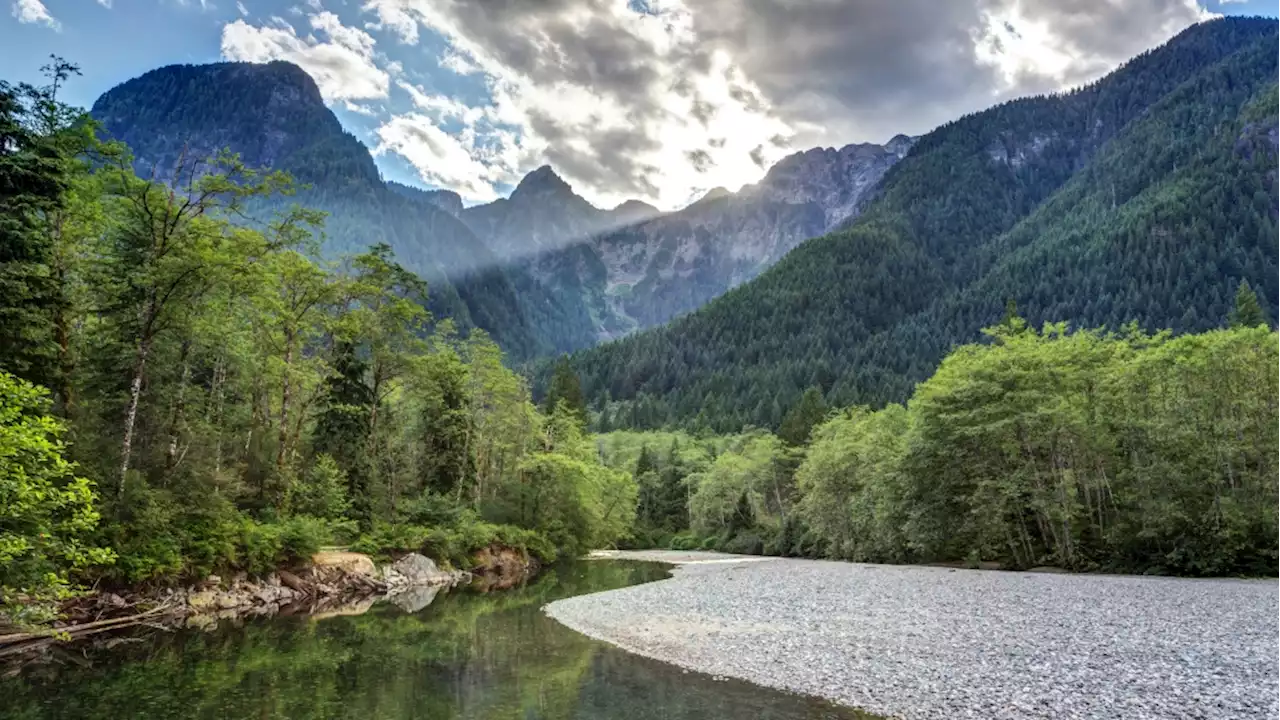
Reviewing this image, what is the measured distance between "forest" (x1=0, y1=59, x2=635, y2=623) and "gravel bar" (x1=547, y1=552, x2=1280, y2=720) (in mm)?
13162

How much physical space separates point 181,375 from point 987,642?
30245 millimetres

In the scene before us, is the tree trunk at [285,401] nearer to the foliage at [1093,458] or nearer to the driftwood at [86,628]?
the driftwood at [86,628]

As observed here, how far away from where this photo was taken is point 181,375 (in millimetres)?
28047

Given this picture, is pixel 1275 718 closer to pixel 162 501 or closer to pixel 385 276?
pixel 162 501

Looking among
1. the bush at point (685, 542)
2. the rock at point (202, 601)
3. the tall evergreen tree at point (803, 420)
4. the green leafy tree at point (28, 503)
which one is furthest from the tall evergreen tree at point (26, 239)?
the tall evergreen tree at point (803, 420)

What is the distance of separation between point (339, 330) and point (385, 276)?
15.0ft

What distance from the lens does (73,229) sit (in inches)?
926

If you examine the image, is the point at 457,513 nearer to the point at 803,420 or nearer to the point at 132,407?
the point at 132,407

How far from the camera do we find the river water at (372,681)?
459 inches

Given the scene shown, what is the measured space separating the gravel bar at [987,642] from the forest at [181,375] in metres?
13.2

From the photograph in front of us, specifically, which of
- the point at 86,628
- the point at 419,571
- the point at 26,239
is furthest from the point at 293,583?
the point at 26,239

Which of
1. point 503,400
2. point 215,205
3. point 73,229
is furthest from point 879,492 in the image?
point 73,229

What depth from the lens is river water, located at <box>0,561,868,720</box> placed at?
1166cm

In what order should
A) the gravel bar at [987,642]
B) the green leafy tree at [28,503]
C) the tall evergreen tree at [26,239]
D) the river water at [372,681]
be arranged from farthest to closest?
the tall evergreen tree at [26,239]
the river water at [372,681]
the green leafy tree at [28,503]
the gravel bar at [987,642]
